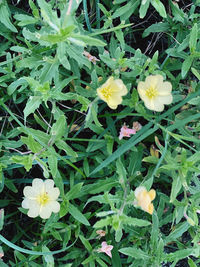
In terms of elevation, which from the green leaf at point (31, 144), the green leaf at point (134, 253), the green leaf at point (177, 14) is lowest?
the green leaf at point (134, 253)

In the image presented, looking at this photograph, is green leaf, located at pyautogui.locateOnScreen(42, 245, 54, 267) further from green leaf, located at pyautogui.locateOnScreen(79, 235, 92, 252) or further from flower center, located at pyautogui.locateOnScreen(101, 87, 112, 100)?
flower center, located at pyautogui.locateOnScreen(101, 87, 112, 100)

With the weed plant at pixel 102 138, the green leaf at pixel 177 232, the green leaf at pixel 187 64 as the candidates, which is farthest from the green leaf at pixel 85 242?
the green leaf at pixel 187 64

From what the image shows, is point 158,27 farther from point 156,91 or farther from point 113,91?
point 113,91

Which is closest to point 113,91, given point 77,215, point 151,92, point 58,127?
point 151,92

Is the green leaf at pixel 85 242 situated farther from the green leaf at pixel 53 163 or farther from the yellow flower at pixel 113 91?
the yellow flower at pixel 113 91

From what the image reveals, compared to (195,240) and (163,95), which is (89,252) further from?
(163,95)

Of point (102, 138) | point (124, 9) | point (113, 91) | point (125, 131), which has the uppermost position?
point (124, 9)

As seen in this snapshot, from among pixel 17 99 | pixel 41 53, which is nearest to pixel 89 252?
pixel 17 99

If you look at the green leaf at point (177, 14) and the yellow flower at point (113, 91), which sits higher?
the green leaf at point (177, 14)
